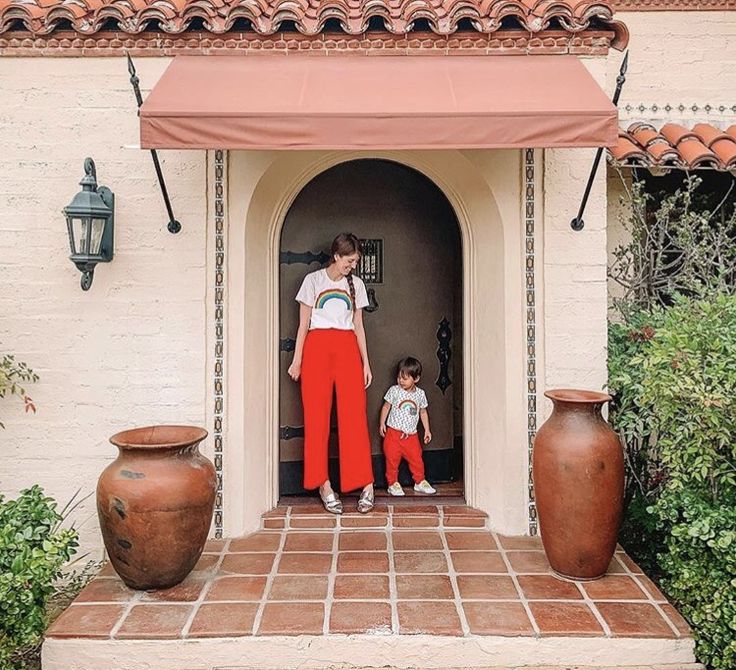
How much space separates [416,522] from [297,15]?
4.54 m

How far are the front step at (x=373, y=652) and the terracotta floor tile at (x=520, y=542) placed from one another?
4.41ft

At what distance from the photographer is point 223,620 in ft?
14.8

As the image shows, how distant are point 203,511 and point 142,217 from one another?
8.63ft

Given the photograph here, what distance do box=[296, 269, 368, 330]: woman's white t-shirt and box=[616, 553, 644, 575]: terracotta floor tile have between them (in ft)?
10.2

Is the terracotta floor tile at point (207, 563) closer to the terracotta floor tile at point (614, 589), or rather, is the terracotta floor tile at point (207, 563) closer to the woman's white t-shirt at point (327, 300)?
the woman's white t-shirt at point (327, 300)

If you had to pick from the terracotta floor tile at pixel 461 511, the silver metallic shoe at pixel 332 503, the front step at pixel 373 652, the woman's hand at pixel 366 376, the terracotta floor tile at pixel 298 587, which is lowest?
the front step at pixel 373 652

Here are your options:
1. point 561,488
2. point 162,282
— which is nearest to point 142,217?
point 162,282

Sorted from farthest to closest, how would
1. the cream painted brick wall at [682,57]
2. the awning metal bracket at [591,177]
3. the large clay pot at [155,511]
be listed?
the cream painted brick wall at [682,57] → the awning metal bracket at [591,177] → the large clay pot at [155,511]

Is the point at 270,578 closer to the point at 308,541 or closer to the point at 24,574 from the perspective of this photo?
the point at 308,541

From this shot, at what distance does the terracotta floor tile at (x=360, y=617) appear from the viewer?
4.40 m


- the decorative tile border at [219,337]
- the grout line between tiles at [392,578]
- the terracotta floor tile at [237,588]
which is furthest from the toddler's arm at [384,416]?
the terracotta floor tile at [237,588]

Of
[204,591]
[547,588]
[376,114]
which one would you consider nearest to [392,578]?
[547,588]

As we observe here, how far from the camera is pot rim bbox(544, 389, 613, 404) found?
5055 mm

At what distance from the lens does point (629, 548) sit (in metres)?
6.25
